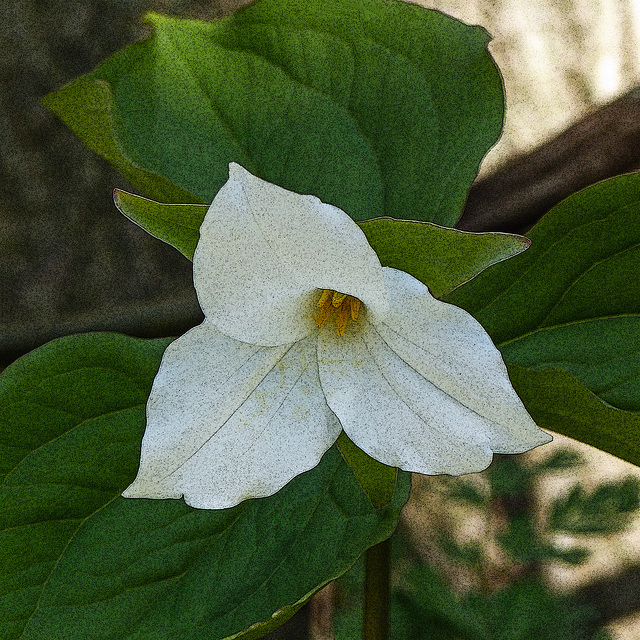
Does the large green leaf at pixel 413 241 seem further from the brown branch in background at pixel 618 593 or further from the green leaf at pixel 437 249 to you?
the brown branch in background at pixel 618 593

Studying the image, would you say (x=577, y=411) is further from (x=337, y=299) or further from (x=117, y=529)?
(x=117, y=529)

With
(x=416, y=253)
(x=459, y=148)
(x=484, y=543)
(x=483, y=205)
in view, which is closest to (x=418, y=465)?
(x=416, y=253)

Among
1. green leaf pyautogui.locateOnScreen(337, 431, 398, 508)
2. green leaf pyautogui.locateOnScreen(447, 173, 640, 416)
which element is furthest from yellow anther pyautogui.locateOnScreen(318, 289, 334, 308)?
green leaf pyautogui.locateOnScreen(447, 173, 640, 416)

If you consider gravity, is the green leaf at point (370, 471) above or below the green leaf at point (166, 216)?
below

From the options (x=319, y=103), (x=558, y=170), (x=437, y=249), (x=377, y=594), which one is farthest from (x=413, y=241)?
(x=558, y=170)

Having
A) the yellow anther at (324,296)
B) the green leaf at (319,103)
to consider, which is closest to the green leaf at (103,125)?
the green leaf at (319,103)
